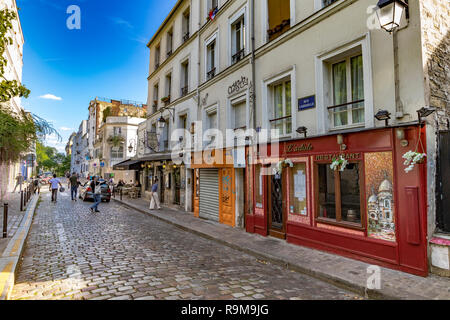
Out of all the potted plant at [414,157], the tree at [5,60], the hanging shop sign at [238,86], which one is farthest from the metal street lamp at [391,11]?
the tree at [5,60]

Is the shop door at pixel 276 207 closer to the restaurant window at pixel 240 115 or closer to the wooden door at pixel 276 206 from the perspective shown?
the wooden door at pixel 276 206

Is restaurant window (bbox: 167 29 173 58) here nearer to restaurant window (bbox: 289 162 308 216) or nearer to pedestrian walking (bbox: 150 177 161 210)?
pedestrian walking (bbox: 150 177 161 210)

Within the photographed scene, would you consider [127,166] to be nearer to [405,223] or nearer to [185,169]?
[185,169]

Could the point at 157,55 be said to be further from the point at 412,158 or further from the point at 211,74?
the point at 412,158

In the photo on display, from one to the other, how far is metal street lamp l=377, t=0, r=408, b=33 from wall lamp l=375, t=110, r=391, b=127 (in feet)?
5.17

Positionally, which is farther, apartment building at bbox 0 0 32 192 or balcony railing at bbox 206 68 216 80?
apartment building at bbox 0 0 32 192

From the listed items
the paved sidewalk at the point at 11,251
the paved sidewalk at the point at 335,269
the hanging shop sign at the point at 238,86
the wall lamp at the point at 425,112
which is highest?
the hanging shop sign at the point at 238,86

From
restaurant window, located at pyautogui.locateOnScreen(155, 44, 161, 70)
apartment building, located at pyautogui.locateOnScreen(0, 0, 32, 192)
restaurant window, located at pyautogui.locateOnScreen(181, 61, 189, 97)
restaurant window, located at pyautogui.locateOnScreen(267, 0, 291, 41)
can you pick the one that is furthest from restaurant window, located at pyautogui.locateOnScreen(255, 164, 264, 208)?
restaurant window, located at pyautogui.locateOnScreen(155, 44, 161, 70)

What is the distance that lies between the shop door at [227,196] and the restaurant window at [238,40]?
14.8 ft

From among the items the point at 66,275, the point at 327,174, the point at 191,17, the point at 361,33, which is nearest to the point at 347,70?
the point at 361,33

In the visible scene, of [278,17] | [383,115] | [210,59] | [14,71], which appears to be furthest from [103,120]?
[383,115]

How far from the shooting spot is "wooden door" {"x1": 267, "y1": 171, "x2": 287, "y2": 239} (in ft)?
24.8

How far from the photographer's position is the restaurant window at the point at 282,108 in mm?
7914
